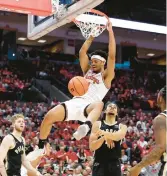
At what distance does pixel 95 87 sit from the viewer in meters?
6.97

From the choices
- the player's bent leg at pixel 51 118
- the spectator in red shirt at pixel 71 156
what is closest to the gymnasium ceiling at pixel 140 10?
the spectator in red shirt at pixel 71 156

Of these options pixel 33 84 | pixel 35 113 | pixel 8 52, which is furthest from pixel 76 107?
pixel 8 52

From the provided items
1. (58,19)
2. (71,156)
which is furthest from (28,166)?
(71,156)

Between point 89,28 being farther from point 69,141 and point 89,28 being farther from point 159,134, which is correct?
point 69,141

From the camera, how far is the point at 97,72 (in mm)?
7055

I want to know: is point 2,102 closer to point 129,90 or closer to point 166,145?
point 129,90

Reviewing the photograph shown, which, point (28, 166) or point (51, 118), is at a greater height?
point (51, 118)

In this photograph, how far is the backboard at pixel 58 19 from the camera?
7.16m

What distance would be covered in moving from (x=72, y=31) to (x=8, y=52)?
12.7ft

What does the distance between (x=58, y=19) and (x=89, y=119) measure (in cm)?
242

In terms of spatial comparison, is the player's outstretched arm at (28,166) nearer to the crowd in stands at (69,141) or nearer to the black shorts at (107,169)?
the black shorts at (107,169)

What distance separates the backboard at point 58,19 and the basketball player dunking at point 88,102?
551 mm

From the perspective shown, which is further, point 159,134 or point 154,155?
point 154,155

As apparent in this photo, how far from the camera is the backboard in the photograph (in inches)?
282
